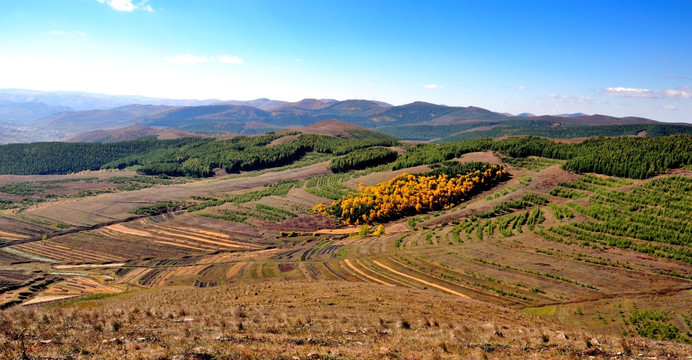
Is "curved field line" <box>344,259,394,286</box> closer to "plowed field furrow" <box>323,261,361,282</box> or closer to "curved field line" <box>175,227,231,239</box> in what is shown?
"plowed field furrow" <box>323,261,361,282</box>

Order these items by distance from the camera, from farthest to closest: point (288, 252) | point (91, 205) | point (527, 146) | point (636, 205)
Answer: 1. point (527, 146)
2. point (91, 205)
3. point (288, 252)
4. point (636, 205)

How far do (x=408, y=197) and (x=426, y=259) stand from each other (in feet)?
163

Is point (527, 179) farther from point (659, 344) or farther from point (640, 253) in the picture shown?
point (659, 344)

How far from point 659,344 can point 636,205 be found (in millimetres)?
72693

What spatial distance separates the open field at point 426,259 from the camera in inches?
1131

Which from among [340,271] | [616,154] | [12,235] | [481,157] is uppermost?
[616,154]

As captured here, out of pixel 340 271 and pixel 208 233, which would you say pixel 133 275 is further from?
pixel 340 271

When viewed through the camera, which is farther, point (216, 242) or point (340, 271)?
point (216, 242)

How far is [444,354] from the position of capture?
73.5 ft

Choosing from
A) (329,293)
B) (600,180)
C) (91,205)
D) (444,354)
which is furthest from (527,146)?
(91,205)

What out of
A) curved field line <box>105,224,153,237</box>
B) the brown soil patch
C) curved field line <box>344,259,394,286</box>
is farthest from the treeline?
curved field line <box>105,224,153,237</box>

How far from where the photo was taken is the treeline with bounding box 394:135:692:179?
102 m

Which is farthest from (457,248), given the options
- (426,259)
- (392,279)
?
(392,279)

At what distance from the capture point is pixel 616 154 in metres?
117
